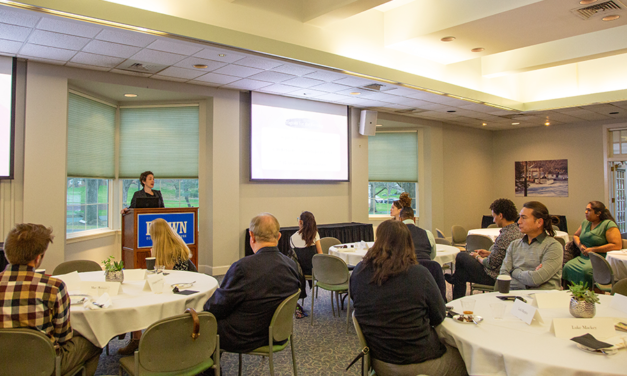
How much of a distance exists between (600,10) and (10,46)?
6854 millimetres

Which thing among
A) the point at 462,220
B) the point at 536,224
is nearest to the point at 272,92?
the point at 536,224

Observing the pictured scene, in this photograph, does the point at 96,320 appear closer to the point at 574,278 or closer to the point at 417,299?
the point at 417,299

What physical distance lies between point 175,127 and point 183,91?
99cm

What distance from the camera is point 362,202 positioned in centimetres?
939

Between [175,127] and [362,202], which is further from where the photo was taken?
[362,202]

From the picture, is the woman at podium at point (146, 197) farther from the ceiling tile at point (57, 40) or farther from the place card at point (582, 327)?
the place card at point (582, 327)

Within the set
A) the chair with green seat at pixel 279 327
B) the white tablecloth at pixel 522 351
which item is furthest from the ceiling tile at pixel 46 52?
the white tablecloth at pixel 522 351

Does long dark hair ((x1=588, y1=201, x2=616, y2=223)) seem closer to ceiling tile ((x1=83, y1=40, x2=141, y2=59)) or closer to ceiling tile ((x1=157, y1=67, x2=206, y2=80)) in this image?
ceiling tile ((x1=157, y1=67, x2=206, y2=80))

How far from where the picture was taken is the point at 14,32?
4.50 meters

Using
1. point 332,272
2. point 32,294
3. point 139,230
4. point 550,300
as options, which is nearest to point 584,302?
point 550,300

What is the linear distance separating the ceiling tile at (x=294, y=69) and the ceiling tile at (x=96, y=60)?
2.08 metres

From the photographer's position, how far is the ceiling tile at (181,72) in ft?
19.9

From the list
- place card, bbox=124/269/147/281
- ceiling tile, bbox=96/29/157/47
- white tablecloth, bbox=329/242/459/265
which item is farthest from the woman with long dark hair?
ceiling tile, bbox=96/29/157/47

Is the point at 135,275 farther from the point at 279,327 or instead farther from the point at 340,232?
the point at 340,232
